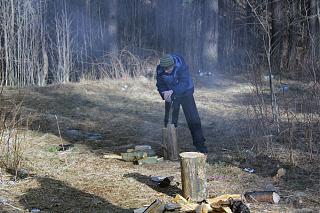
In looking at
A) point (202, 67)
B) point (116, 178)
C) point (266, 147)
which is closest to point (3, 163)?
point (116, 178)

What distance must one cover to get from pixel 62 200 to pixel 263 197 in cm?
221

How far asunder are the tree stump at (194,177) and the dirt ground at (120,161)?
9.2 inches

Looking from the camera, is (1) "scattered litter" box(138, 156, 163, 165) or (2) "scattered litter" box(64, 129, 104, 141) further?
(2) "scattered litter" box(64, 129, 104, 141)

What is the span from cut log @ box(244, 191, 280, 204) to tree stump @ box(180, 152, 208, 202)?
48 centimetres

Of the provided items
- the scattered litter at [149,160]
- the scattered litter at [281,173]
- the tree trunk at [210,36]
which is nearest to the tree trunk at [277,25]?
the tree trunk at [210,36]

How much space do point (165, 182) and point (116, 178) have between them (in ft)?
2.41

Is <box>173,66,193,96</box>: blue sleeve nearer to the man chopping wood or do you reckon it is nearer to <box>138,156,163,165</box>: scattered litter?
the man chopping wood

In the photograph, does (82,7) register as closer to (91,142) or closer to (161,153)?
(91,142)

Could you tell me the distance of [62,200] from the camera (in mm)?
5234

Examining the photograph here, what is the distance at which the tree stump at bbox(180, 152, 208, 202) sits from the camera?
5105 millimetres

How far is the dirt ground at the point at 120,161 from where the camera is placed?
5223 mm

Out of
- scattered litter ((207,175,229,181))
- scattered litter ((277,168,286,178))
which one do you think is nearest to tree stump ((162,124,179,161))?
scattered litter ((207,175,229,181))

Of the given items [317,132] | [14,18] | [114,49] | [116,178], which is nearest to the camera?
[116,178]

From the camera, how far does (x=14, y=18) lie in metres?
12.1
